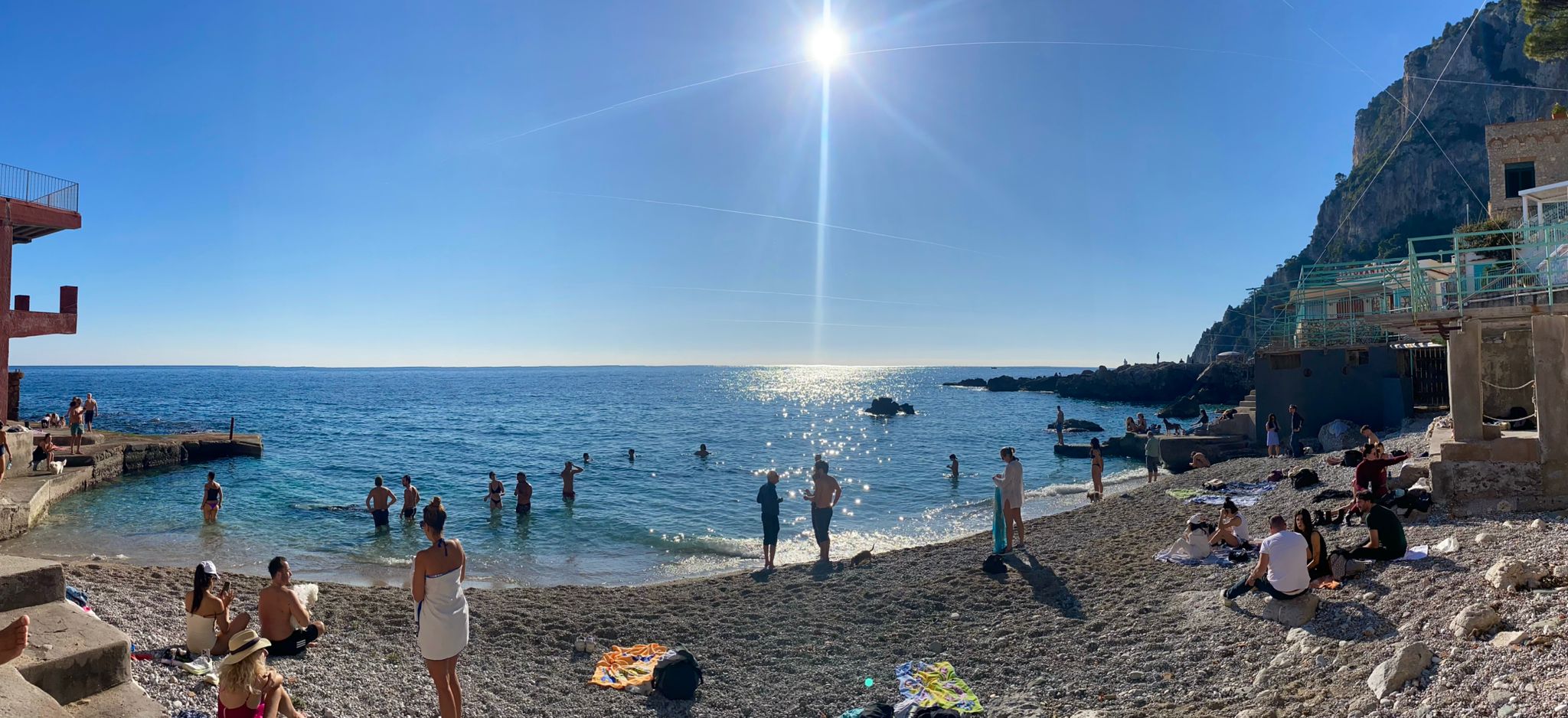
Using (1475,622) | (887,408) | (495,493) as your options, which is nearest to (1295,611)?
(1475,622)

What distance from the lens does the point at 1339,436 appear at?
2066 centimetres

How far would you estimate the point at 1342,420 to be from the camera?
21984 millimetres

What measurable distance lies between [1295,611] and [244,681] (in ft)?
28.3

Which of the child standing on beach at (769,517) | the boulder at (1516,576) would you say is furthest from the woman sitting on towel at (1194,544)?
the child standing on beach at (769,517)

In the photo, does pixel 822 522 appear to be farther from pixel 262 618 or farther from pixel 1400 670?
pixel 1400 670

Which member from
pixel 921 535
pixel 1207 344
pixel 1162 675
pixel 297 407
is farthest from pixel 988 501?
pixel 1207 344

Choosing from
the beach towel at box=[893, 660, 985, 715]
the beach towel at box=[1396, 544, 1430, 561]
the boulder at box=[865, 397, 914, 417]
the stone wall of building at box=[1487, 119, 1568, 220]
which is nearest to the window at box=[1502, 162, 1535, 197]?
the stone wall of building at box=[1487, 119, 1568, 220]

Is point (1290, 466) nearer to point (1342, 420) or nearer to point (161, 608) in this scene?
point (1342, 420)

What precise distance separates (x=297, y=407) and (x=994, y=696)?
91.5 m

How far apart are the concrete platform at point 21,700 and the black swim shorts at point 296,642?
315cm

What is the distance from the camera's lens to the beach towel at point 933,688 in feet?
21.4

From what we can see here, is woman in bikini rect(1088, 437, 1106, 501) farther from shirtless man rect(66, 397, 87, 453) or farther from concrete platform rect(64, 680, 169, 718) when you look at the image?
shirtless man rect(66, 397, 87, 453)

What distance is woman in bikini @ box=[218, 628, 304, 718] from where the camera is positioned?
468cm

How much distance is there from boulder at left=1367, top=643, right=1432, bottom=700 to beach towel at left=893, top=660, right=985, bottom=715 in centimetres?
292
